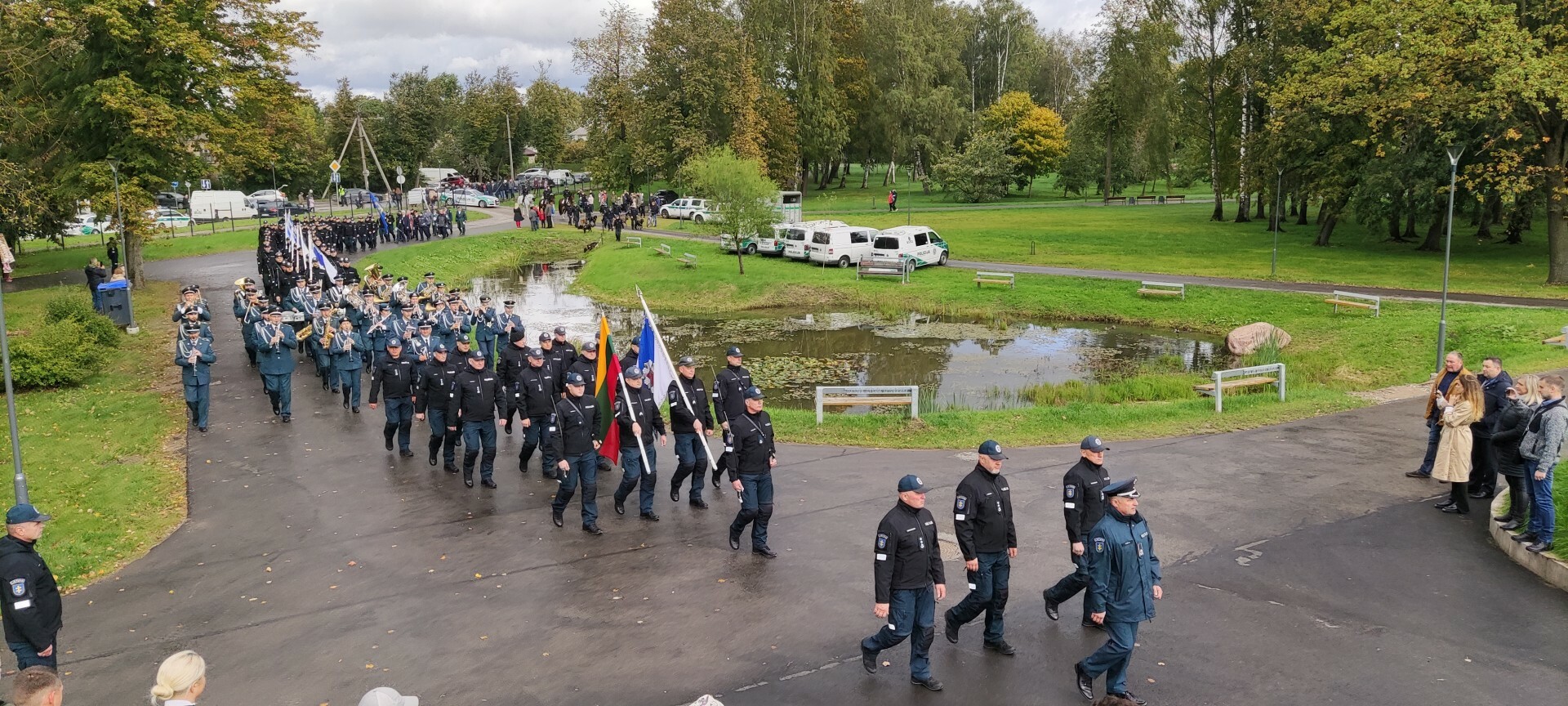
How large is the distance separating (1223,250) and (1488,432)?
3223 centimetres

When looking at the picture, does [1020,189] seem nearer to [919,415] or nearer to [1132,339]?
[1132,339]

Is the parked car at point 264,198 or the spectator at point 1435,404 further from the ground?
the parked car at point 264,198

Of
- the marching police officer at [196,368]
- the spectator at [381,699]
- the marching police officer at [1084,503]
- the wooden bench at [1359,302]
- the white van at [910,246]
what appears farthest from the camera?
the white van at [910,246]

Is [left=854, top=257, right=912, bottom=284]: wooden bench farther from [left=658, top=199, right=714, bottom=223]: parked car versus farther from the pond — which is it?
[left=658, top=199, right=714, bottom=223]: parked car

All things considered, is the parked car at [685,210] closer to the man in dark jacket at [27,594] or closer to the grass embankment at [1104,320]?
the grass embankment at [1104,320]

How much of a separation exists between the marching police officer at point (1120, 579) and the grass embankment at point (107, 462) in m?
10.5

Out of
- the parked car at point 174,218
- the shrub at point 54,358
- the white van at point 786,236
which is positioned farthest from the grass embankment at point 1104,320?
the parked car at point 174,218

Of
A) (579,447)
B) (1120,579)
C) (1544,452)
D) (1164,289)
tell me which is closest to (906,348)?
(1164,289)

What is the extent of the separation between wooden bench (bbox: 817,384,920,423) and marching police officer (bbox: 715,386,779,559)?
5.23m

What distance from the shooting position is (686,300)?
3544 cm

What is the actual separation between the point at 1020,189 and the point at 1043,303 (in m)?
50.4

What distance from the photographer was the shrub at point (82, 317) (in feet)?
70.6

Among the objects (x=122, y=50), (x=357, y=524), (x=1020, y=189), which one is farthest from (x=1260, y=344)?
(x=1020, y=189)

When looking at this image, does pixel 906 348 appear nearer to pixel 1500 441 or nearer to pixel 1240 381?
pixel 1240 381
